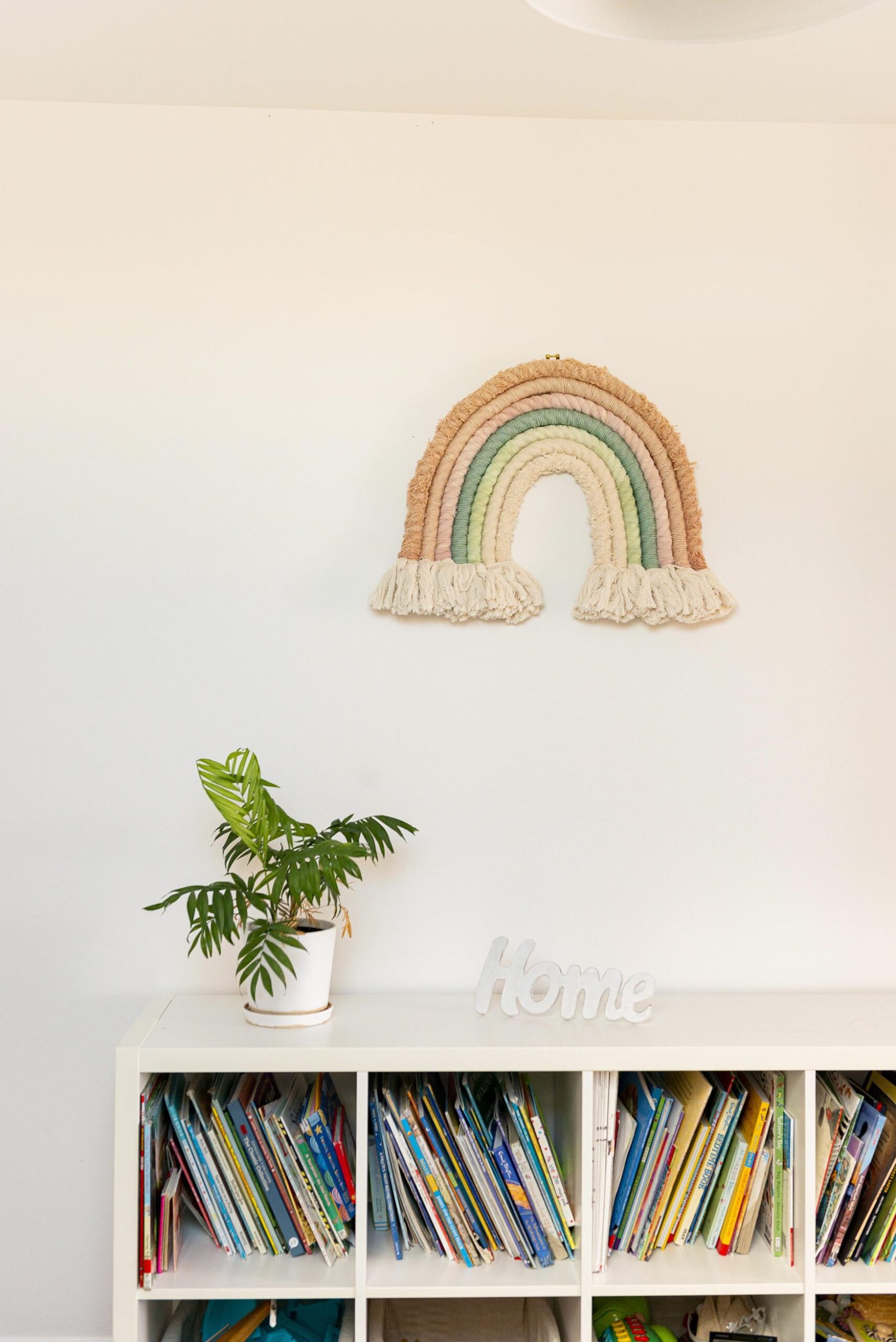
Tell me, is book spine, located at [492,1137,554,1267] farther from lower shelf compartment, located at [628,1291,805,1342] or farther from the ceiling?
the ceiling

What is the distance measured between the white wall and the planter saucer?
0.66 ft

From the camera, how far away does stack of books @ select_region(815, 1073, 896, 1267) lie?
148 cm

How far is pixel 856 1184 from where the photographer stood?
4.84 ft

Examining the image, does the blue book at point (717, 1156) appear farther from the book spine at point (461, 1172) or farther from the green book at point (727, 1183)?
the book spine at point (461, 1172)

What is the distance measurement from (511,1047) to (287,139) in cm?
152

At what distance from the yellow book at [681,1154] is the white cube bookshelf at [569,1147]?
0.05 metres

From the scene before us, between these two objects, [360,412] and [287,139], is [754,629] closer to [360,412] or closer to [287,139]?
[360,412]

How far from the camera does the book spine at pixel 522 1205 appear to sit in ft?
4.81

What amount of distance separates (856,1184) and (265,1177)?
2.78 feet

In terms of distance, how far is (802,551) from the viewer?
179cm

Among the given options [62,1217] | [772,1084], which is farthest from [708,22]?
[62,1217]

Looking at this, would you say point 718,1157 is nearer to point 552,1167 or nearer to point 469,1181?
point 552,1167

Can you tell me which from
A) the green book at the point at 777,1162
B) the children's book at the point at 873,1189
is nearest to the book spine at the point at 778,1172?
the green book at the point at 777,1162

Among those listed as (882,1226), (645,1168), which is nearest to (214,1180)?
(645,1168)
